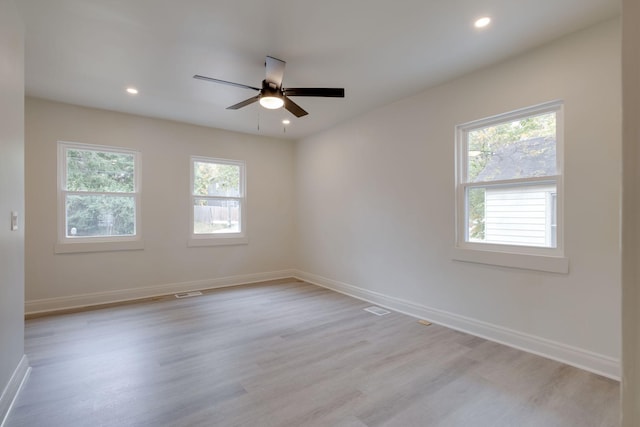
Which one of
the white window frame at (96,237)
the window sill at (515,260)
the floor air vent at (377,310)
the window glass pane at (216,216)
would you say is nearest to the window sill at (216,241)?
the window glass pane at (216,216)

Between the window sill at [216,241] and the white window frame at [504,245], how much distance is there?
3620 millimetres

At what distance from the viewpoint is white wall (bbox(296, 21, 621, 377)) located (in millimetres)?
2408

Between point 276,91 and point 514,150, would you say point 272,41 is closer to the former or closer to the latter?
point 276,91

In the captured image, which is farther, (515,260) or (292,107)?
(292,107)

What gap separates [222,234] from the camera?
540cm

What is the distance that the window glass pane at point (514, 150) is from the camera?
2777 mm

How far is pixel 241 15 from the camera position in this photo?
2.35 meters

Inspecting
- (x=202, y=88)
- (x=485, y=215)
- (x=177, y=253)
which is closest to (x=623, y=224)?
(x=485, y=215)

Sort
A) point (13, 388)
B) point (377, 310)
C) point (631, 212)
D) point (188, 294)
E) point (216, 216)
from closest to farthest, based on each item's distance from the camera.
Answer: point (631, 212) < point (13, 388) < point (377, 310) < point (188, 294) < point (216, 216)

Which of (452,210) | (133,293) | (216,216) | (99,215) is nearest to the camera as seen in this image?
(452,210)

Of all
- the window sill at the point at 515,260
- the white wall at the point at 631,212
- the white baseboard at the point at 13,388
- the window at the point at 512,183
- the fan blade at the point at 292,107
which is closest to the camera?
the white wall at the point at 631,212

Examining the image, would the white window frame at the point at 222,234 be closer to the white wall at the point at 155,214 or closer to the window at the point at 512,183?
the white wall at the point at 155,214

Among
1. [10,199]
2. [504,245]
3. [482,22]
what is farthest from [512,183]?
[10,199]

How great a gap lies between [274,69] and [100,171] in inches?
127
